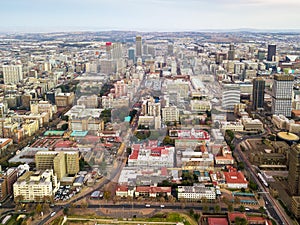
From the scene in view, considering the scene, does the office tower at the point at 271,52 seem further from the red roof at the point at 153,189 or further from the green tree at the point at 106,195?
the green tree at the point at 106,195

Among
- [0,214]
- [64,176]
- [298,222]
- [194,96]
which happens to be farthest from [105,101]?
[298,222]

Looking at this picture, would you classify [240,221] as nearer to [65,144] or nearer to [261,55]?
[65,144]

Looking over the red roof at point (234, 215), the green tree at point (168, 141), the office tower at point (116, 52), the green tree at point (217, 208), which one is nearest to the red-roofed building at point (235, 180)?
the green tree at point (217, 208)

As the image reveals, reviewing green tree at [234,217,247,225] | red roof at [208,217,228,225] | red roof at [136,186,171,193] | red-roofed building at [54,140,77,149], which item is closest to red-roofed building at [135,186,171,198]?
red roof at [136,186,171,193]

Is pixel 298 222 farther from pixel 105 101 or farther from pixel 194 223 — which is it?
pixel 105 101

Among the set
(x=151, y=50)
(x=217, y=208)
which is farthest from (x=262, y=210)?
(x=151, y=50)

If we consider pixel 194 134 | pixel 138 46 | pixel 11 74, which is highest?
pixel 138 46

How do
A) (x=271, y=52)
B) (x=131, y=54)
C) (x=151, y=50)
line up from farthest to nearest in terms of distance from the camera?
(x=151, y=50) < (x=271, y=52) < (x=131, y=54)
